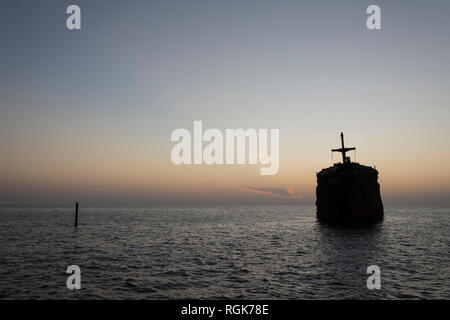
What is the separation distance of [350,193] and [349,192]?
8.5 inches

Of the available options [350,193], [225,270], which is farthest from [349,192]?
[225,270]

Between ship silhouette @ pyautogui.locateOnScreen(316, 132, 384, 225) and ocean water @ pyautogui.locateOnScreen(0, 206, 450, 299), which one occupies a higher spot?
ship silhouette @ pyautogui.locateOnScreen(316, 132, 384, 225)

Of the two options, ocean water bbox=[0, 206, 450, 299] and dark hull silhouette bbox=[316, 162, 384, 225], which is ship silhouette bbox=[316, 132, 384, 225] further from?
ocean water bbox=[0, 206, 450, 299]

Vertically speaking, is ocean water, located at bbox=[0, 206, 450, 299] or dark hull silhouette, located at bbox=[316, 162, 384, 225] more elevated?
dark hull silhouette, located at bbox=[316, 162, 384, 225]

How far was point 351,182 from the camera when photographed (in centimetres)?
4825

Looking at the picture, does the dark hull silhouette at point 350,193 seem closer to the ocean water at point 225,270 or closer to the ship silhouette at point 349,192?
the ship silhouette at point 349,192

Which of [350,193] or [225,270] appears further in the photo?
[350,193]

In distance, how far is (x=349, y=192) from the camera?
48531mm

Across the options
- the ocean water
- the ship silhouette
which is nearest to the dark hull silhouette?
the ship silhouette

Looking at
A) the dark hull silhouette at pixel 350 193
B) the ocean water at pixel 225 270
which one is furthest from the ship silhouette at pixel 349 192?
the ocean water at pixel 225 270

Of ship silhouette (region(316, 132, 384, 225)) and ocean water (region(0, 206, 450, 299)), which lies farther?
ship silhouette (region(316, 132, 384, 225))

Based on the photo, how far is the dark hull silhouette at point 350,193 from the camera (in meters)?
48.7

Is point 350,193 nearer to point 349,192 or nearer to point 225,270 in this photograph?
point 349,192

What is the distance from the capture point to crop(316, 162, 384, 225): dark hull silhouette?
48.7m
